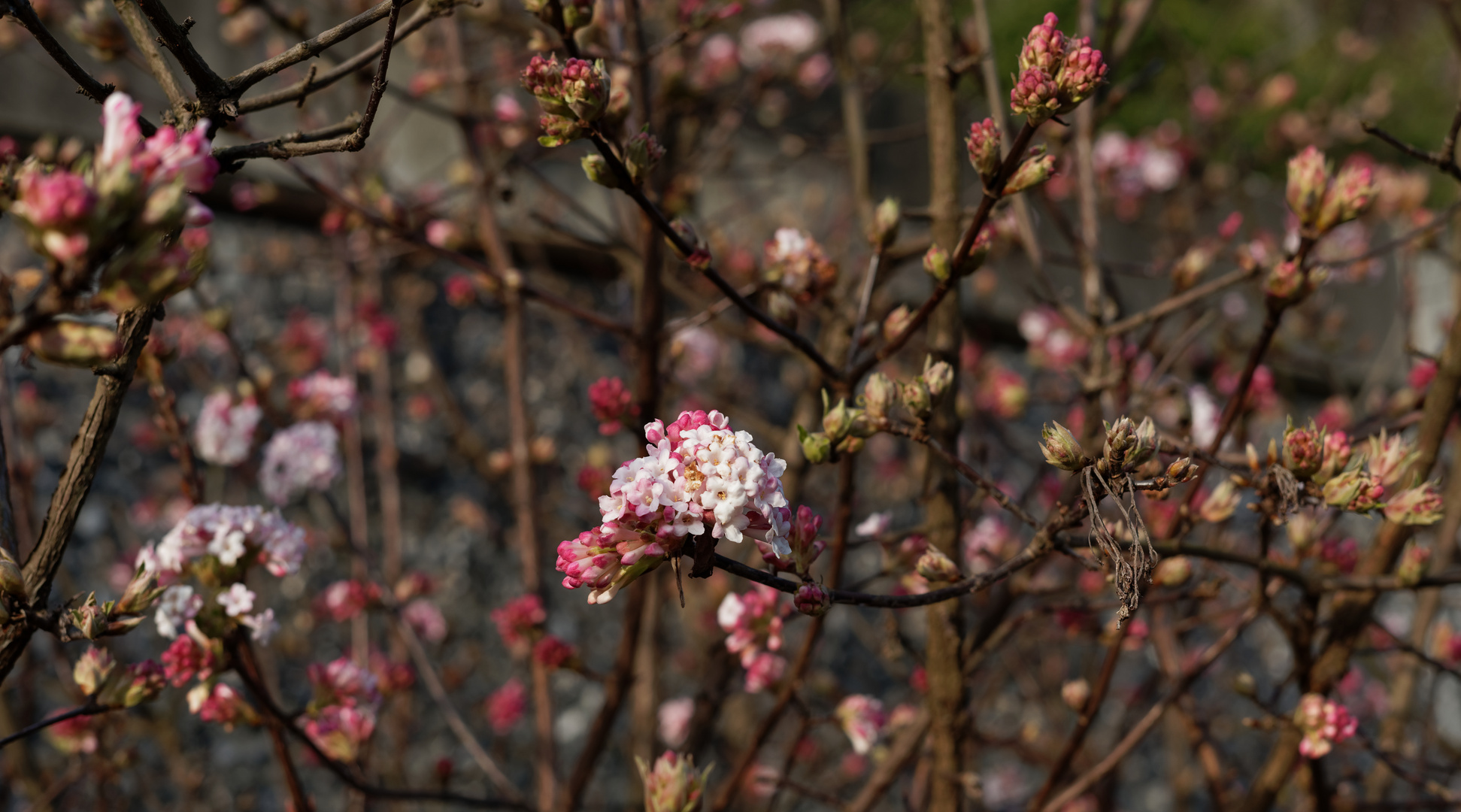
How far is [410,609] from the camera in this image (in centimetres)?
268

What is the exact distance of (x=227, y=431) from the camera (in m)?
2.01

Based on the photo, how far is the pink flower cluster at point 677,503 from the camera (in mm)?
874

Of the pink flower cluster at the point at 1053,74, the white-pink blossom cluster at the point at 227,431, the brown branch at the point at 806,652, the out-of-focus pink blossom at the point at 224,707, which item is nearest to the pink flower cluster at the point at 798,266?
Answer: the brown branch at the point at 806,652

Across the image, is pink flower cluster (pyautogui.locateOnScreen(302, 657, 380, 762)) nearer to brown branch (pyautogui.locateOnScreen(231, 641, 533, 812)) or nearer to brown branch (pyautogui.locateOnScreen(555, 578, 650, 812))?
brown branch (pyautogui.locateOnScreen(231, 641, 533, 812))

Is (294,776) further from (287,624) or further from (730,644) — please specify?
(287,624)

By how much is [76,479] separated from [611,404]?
0.73 metres

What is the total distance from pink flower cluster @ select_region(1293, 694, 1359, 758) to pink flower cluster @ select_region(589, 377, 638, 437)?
111 cm

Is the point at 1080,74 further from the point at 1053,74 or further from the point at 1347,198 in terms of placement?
the point at 1347,198

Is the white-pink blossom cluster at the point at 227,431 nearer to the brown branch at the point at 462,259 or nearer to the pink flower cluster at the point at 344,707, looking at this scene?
the brown branch at the point at 462,259

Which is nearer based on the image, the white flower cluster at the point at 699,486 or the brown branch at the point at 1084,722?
the white flower cluster at the point at 699,486

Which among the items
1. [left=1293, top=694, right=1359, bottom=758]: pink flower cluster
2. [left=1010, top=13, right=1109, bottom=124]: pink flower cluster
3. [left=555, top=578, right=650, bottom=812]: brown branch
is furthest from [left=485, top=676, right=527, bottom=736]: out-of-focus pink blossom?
[left=1010, top=13, right=1109, bottom=124]: pink flower cluster

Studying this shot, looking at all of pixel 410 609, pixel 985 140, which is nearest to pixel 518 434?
pixel 410 609

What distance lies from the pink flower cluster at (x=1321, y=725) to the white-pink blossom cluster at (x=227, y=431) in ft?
6.40

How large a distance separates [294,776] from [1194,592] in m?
1.41
